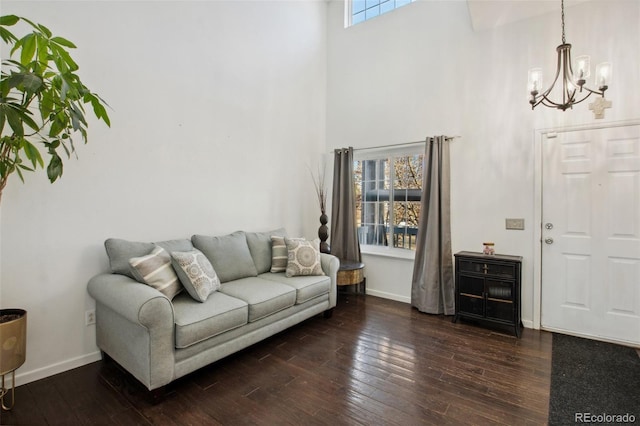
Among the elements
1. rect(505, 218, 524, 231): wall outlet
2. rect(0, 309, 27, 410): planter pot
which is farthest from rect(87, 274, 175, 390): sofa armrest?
rect(505, 218, 524, 231): wall outlet

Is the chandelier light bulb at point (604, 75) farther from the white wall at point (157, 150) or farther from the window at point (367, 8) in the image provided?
the white wall at point (157, 150)

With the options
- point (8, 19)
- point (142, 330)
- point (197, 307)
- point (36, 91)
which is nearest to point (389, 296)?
point (197, 307)

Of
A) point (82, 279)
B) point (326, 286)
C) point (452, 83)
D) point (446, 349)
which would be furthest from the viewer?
point (452, 83)

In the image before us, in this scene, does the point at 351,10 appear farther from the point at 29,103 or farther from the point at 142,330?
the point at 142,330

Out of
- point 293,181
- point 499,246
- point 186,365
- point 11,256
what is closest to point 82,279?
point 11,256

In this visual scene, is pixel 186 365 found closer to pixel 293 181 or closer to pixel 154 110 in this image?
pixel 154 110

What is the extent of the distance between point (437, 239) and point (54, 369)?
376cm

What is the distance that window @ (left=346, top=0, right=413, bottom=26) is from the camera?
176 inches

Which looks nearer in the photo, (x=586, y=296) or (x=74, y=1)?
(x=74, y=1)

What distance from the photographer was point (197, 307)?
92.8 inches

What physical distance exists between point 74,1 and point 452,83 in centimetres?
377

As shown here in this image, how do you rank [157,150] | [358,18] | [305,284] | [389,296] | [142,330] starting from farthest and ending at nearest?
[358,18] < [389,296] < [305,284] < [157,150] < [142,330]

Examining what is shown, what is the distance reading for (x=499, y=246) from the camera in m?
3.50

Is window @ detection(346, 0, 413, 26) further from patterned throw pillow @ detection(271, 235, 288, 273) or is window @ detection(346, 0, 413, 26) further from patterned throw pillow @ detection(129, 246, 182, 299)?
patterned throw pillow @ detection(129, 246, 182, 299)
